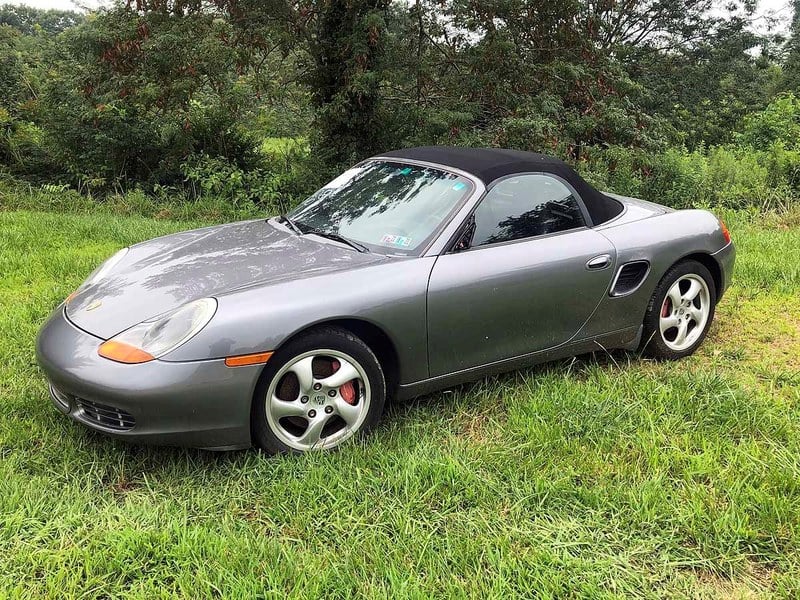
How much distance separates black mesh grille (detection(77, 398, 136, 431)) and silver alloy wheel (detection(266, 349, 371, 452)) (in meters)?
0.55

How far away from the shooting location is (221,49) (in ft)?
25.5

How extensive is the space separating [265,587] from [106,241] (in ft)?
17.2

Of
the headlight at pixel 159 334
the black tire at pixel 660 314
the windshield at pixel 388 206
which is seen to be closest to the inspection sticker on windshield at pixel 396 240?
the windshield at pixel 388 206

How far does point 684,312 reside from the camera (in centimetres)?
396

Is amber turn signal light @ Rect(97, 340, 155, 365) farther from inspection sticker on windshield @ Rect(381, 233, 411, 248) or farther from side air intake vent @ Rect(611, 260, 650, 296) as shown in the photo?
side air intake vent @ Rect(611, 260, 650, 296)

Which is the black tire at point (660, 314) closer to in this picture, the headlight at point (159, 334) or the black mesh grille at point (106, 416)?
the headlight at point (159, 334)

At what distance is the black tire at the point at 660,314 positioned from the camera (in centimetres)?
381

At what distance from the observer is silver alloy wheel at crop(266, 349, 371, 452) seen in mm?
2715

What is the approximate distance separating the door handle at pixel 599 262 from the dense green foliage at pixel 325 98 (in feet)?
15.9

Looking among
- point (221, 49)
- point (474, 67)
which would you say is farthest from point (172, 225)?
point (474, 67)

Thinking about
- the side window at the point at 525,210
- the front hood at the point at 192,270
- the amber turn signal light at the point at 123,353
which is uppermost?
the side window at the point at 525,210

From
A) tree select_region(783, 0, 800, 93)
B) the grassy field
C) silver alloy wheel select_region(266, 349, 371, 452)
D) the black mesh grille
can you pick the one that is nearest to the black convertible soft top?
the grassy field

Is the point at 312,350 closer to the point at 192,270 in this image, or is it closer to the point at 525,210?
the point at 192,270

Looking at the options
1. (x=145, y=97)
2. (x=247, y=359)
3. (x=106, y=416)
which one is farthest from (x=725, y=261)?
(x=145, y=97)
